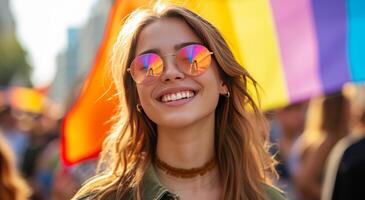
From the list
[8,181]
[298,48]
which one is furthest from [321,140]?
[8,181]

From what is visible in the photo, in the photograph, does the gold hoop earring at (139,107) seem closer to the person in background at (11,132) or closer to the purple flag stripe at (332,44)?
the purple flag stripe at (332,44)

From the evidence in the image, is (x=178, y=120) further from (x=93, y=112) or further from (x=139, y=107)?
(x=93, y=112)

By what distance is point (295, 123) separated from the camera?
9148mm

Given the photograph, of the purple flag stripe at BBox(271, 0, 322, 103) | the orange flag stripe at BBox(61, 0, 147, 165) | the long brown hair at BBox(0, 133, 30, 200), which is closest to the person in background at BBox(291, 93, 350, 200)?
the purple flag stripe at BBox(271, 0, 322, 103)

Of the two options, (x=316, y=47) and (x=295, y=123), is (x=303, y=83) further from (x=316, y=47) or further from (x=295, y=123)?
(x=295, y=123)

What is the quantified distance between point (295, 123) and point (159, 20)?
192 inches

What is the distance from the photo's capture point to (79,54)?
11.2 metres

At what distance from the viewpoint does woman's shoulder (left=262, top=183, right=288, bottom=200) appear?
4.45 meters

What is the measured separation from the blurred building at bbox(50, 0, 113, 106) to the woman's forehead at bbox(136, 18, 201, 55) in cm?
315

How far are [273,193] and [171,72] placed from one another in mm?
690

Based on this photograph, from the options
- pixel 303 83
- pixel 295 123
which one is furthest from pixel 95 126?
pixel 295 123

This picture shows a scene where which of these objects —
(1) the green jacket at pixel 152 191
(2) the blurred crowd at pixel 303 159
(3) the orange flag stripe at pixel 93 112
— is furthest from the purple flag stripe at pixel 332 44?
(1) the green jacket at pixel 152 191

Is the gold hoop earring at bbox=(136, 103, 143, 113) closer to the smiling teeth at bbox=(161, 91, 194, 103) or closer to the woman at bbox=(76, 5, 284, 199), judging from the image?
the woman at bbox=(76, 5, 284, 199)

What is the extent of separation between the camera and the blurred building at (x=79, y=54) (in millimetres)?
8797
